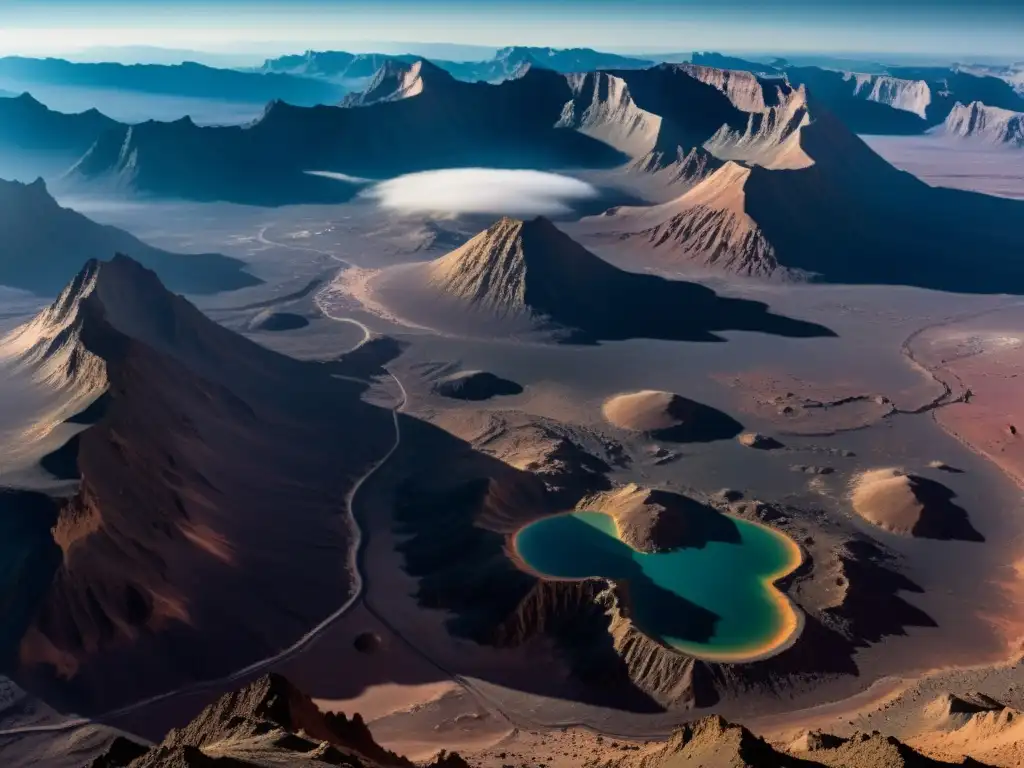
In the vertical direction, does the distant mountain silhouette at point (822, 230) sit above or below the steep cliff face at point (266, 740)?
above

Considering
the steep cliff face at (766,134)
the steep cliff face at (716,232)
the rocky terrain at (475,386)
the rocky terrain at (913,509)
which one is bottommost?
the rocky terrain at (475,386)

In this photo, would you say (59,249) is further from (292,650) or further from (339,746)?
(339,746)

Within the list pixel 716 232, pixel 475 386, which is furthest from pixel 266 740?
pixel 716 232

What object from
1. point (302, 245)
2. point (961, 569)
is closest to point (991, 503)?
point (961, 569)

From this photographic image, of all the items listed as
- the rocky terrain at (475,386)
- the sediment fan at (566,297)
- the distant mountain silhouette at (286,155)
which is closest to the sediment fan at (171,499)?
the rocky terrain at (475,386)

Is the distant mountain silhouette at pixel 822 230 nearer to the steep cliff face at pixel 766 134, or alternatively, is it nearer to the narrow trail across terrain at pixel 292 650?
the steep cliff face at pixel 766 134

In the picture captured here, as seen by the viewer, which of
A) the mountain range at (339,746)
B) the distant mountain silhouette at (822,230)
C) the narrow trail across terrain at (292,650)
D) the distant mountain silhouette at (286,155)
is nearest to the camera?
the mountain range at (339,746)

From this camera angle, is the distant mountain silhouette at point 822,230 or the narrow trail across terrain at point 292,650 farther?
the distant mountain silhouette at point 822,230
